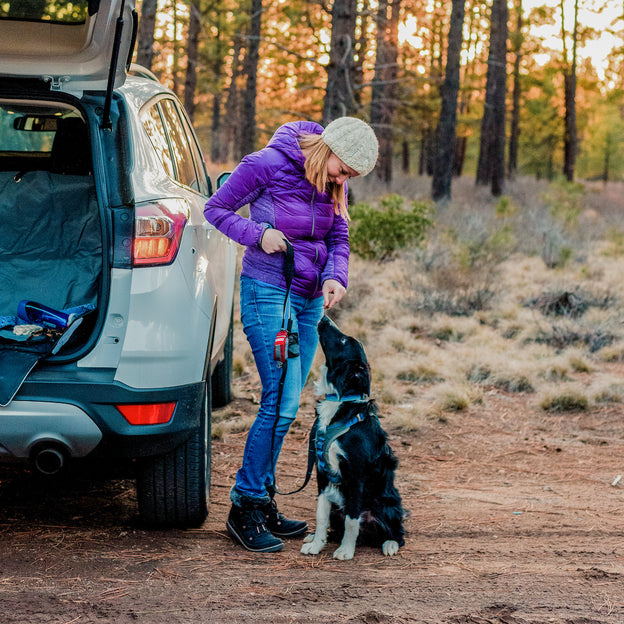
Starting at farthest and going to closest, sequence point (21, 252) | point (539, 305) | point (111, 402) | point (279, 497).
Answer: point (539, 305)
point (279, 497)
point (21, 252)
point (111, 402)

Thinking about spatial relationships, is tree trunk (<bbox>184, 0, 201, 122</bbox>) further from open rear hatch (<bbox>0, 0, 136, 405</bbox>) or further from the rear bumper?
the rear bumper

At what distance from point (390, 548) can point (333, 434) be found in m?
0.62

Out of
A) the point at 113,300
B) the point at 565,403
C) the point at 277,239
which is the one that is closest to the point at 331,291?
the point at 277,239

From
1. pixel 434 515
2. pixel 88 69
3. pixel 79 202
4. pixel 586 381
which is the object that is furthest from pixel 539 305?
pixel 88 69

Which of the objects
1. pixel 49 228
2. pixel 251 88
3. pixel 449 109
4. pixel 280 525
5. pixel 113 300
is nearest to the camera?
pixel 113 300

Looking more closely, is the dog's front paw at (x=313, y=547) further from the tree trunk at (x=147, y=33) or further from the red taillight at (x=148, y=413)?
the tree trunk at (x=147, y=33)

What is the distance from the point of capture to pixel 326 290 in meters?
3.70

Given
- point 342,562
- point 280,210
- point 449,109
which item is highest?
point 449,109

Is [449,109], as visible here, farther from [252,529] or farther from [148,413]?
[148,413]

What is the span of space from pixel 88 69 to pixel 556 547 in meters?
3.12

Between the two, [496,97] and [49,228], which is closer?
[49,228]

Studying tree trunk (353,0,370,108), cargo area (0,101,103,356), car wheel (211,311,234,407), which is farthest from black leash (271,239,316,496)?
tree trunk (353,0,370,108)

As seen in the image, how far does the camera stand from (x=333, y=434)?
3.56 meters

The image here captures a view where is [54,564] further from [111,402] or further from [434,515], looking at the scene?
[434,515]
